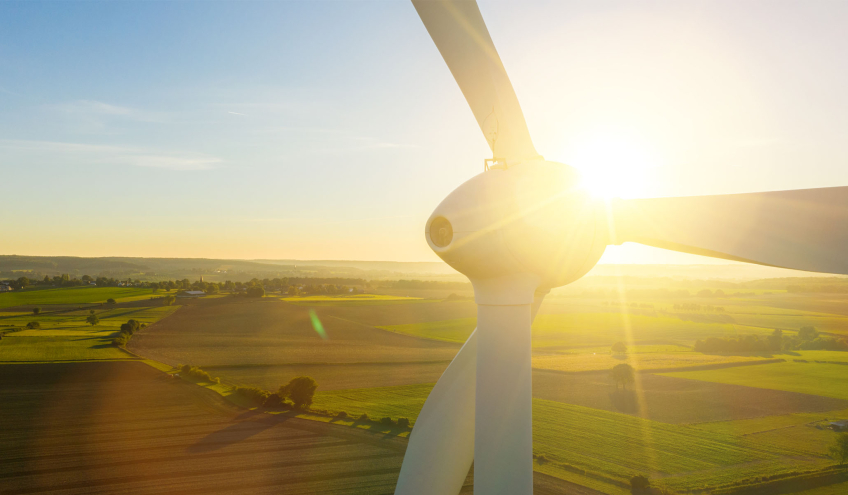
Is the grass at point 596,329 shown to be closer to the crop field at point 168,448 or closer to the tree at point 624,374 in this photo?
the tree at point 624,374

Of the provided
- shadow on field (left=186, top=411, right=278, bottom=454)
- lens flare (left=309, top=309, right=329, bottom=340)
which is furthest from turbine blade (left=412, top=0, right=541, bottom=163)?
lens flare (left=309, top=309, right=329, bottom=340)

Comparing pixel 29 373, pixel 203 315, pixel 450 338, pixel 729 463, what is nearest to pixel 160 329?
pixel 203 315

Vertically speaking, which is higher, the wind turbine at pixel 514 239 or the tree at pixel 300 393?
the wind turbine at pixel 514 239

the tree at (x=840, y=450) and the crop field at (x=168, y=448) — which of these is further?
the tree at (x=840, y=450)

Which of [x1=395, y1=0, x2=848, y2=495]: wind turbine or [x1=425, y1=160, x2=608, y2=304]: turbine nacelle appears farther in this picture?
[x1=425, y1=160, x2=608, y2=304]: turbine nacelle

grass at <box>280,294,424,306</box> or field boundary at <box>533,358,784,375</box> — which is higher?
grass at <box>280,294,424,306</box>

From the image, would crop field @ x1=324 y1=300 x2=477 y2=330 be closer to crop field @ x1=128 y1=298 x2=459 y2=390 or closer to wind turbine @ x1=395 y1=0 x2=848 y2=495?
crop field @ x1=128 y1=298 x2=459 y2=390

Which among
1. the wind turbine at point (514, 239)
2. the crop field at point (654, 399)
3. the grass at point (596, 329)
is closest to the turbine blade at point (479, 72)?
the wind turbine at point (514, 239)

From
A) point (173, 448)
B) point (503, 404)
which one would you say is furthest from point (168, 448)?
point (503, 404)
